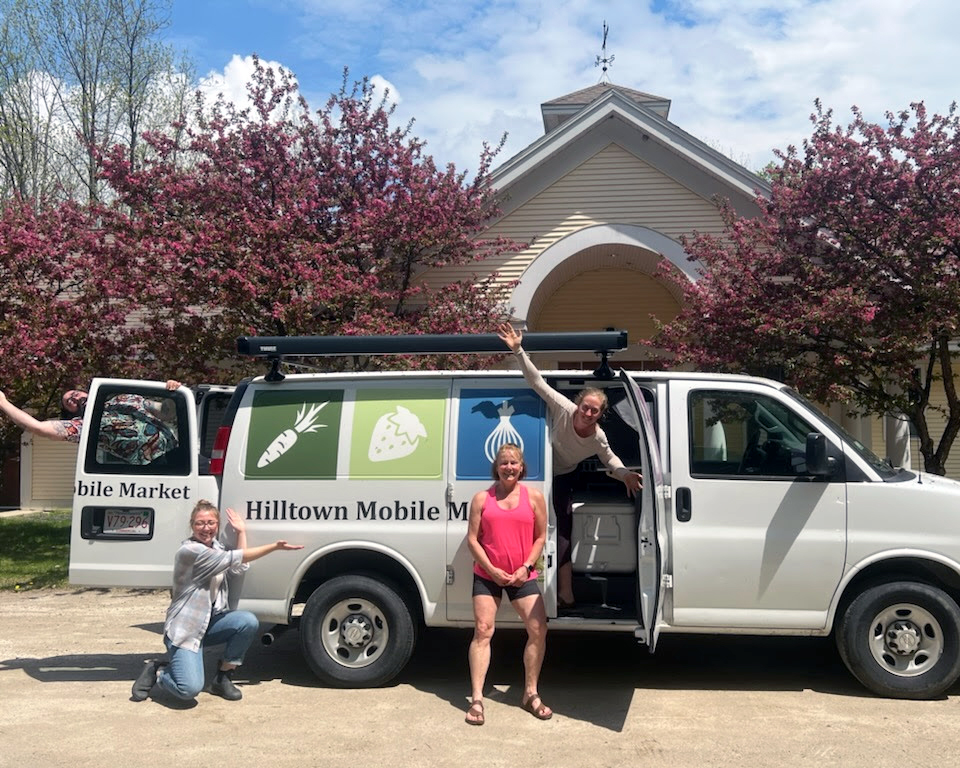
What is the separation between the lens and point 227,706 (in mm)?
6027

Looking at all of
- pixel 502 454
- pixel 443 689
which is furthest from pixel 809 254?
pixel 443 689

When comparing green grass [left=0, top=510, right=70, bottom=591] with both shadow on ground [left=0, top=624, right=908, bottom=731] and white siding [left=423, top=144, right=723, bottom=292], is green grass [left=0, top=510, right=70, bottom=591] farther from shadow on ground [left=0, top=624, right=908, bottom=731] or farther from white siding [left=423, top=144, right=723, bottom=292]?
white siding [left=423, top=144, right=723, bottom=292]

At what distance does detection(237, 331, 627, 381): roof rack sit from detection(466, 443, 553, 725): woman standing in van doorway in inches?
33.1

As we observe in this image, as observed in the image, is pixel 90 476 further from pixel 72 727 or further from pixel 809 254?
pixel 809 254

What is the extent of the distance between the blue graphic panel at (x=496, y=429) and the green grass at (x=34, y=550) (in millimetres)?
6963

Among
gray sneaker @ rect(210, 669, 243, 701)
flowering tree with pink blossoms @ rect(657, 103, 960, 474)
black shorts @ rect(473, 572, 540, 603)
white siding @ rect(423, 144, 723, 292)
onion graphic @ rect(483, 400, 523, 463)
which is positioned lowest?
gray sneaker @ rect(210, 669, 243, 701)

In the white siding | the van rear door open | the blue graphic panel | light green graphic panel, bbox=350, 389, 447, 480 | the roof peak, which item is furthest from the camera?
the roof peak

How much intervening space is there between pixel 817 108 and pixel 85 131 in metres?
17.2

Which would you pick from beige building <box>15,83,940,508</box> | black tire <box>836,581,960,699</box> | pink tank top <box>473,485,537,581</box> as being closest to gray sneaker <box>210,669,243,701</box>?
pink tank top <box>473,485,537,581</box>

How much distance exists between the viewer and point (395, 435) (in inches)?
254

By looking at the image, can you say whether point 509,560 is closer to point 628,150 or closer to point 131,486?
point 131,486

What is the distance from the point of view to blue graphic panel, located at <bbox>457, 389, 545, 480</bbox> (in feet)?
20.5

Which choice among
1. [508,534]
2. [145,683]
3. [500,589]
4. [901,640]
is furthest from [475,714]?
[901,640]

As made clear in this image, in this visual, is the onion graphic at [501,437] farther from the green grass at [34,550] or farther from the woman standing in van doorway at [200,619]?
the green grass at [34,550]
